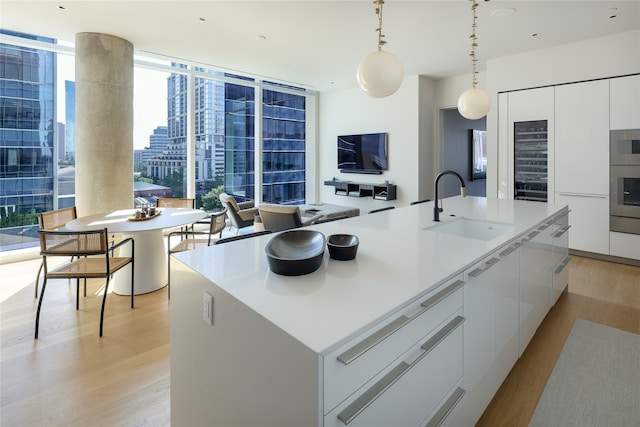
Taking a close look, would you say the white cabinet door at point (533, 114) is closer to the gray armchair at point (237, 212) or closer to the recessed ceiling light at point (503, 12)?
the recessed ceiling light at point (503, 12)

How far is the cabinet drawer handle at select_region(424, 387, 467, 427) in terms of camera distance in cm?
120

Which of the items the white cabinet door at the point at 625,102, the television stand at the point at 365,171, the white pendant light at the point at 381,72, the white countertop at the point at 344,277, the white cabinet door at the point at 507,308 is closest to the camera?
the white countertop at the point at 344,277

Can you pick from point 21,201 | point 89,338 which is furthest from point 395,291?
point 21,201

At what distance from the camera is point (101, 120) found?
4.15 metres

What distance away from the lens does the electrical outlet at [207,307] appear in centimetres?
121

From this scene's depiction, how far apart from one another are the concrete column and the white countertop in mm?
3331

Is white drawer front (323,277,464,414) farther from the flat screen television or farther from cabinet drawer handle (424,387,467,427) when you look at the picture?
the flat screen television

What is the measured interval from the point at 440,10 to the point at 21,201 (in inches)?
218

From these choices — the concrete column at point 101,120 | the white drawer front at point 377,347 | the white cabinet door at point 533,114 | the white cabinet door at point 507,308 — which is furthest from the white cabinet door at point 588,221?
the concrete column at point 101,120

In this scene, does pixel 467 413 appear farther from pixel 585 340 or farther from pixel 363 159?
pixel 363 159

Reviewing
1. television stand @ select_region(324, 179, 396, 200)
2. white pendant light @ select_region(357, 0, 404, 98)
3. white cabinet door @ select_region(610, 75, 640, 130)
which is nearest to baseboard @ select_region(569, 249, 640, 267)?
white cabinet door @ select_region(610, 75, 640, 130)

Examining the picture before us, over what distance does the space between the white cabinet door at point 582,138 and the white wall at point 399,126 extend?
6.96 ft

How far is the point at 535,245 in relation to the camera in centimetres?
224

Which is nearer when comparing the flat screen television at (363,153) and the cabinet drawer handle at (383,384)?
the cabinet drawer handle at (383,384)
